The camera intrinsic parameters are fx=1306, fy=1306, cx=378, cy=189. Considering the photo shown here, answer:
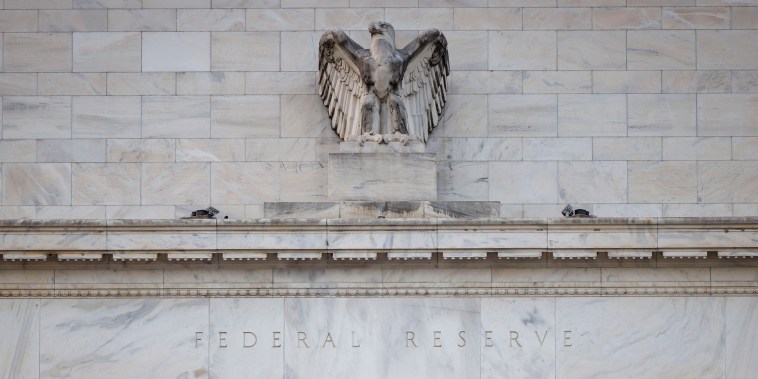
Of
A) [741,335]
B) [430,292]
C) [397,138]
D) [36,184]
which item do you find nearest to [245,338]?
[430,292]

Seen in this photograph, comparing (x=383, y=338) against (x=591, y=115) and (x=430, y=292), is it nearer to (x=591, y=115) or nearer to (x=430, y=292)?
(x=430, y=292)

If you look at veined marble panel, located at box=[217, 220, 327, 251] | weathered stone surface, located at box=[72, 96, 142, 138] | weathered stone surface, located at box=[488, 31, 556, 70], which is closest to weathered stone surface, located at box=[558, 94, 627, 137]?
weathered stone surface, located at box=[488, 31, 556, 70]

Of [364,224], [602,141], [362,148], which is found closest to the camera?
[364,224]

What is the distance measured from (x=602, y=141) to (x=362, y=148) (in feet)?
13.2

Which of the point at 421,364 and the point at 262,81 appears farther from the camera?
the point at 262,81

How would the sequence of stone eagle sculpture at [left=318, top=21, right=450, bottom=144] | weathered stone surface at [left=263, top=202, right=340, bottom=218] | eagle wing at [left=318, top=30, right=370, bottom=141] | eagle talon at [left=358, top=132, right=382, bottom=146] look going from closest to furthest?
weathered stone surface at [left=263, top=202, right=340, bottom=218], eagle talon at [left=358, top=132, right=382, bottom=146], stone eagle sculpture at [left=318, top=21, right=450, bottom=144], eagle wing at [left=318, top=30, right=370, bottom=141]

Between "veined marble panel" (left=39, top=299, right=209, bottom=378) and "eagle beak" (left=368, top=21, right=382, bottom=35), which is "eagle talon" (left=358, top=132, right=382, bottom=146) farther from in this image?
"veined marble panel" (left=39, top=299, right=209, bottom=378)

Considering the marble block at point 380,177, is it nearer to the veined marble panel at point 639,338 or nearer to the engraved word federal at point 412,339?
the engraved word federal at point 412,339

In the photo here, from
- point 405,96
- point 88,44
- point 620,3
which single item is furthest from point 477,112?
point 88,44

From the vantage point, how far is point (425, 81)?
20250 millimetres

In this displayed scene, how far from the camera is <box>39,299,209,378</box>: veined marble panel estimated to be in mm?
18156

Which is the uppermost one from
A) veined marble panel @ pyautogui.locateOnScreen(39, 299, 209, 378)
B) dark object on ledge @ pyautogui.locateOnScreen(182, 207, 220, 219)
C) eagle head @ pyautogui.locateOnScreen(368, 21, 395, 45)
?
eagle head @ pyautogui.locateOnScreen(368, 21, 395, 45)

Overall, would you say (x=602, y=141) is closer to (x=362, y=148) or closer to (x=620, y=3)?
(x=620, y=3)

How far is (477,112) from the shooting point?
68.2 feet
